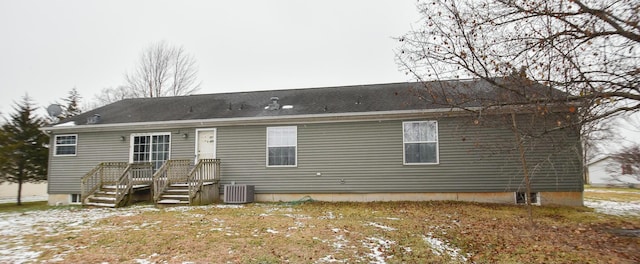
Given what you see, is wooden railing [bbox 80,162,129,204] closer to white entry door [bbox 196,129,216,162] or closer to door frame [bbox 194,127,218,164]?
door frame [bbox 194,127,218,164]

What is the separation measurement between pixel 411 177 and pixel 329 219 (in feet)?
13.6

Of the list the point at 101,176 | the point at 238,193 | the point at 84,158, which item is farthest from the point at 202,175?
the point at 84,158

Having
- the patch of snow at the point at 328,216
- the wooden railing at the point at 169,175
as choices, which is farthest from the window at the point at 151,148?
the patch of snow at the point at 328,216

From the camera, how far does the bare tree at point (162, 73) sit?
2884cm

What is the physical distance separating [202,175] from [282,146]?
2815 mm

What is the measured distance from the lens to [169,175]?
11.3 m

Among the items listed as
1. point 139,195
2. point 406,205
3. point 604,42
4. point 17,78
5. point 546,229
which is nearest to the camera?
point 604,42

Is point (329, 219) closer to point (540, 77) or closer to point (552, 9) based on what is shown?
point (540, 77)

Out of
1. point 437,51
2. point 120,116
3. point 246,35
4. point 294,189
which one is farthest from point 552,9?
point 246,35

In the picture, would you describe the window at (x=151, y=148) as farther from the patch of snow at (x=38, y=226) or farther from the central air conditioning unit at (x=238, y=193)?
the central air conditioning unit at (x=238, y=193)

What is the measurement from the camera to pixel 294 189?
11617 millimetres

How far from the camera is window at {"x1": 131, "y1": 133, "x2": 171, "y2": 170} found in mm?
12578

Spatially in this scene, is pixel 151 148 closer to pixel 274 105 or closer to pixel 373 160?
pixel 274 105

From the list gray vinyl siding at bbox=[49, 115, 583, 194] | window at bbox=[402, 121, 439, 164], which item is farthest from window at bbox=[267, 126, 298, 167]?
window at bbox=[402, 121, 439, 164]
